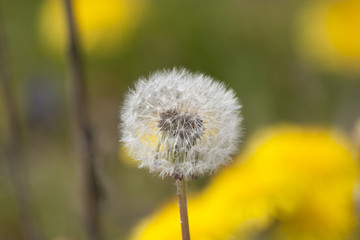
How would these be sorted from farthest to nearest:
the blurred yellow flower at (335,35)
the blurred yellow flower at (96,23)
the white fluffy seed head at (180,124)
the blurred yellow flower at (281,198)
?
1. the blurred yellow flower at (96,23)
2. the blurred yellow flower at (335,35)
3. the blurred yellow flower at (281,198)
4. the white fluffy seed head at (180,124)

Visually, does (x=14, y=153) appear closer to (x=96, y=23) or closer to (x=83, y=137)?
(x=83, y=137)

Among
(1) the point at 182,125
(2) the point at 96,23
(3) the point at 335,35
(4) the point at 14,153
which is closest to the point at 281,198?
(1) the point at 182,125

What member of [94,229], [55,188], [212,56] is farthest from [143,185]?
[94,229]

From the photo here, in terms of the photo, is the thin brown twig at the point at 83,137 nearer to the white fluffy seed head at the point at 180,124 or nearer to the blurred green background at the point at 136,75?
the white fluffy seed head at the point at 180,124

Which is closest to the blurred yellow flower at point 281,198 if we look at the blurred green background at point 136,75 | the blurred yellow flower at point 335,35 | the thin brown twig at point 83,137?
the thin brown twig at point 83,137

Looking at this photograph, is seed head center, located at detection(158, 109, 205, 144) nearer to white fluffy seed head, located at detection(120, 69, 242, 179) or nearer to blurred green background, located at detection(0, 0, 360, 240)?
white fluffy seed head, located at detection(120, 69, 242, 179)

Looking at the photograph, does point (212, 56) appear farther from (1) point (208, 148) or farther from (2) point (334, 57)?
(1) point (208, 148)

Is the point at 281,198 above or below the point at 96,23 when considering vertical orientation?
below
